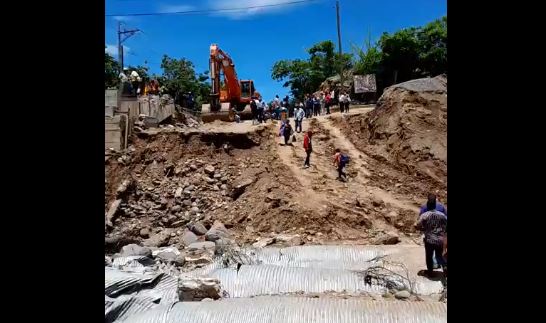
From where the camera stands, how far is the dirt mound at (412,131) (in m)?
16.0

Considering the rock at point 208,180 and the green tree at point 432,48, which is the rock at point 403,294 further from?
the green tree at point 432,48

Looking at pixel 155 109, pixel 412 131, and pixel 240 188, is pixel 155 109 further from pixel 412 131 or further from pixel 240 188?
pixel 412 131

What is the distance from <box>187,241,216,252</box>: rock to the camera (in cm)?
1160

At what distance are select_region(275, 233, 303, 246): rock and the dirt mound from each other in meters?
4.93

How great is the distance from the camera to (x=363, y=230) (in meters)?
13.2

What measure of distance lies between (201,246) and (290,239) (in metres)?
2.07

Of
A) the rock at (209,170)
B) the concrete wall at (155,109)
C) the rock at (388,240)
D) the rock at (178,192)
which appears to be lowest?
the rock at (388,240)

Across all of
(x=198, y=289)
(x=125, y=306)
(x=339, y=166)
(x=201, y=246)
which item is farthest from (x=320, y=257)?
(x=339, y=166)

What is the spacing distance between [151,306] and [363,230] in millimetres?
8167

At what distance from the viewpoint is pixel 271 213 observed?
1411 centimetres

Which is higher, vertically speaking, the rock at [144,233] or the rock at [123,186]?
the rock at [123,186]

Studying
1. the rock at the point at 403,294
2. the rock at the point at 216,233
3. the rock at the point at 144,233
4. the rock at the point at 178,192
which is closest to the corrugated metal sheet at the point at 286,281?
the rock at the point at 403,294

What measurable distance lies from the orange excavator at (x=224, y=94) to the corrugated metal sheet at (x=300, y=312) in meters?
18.6
